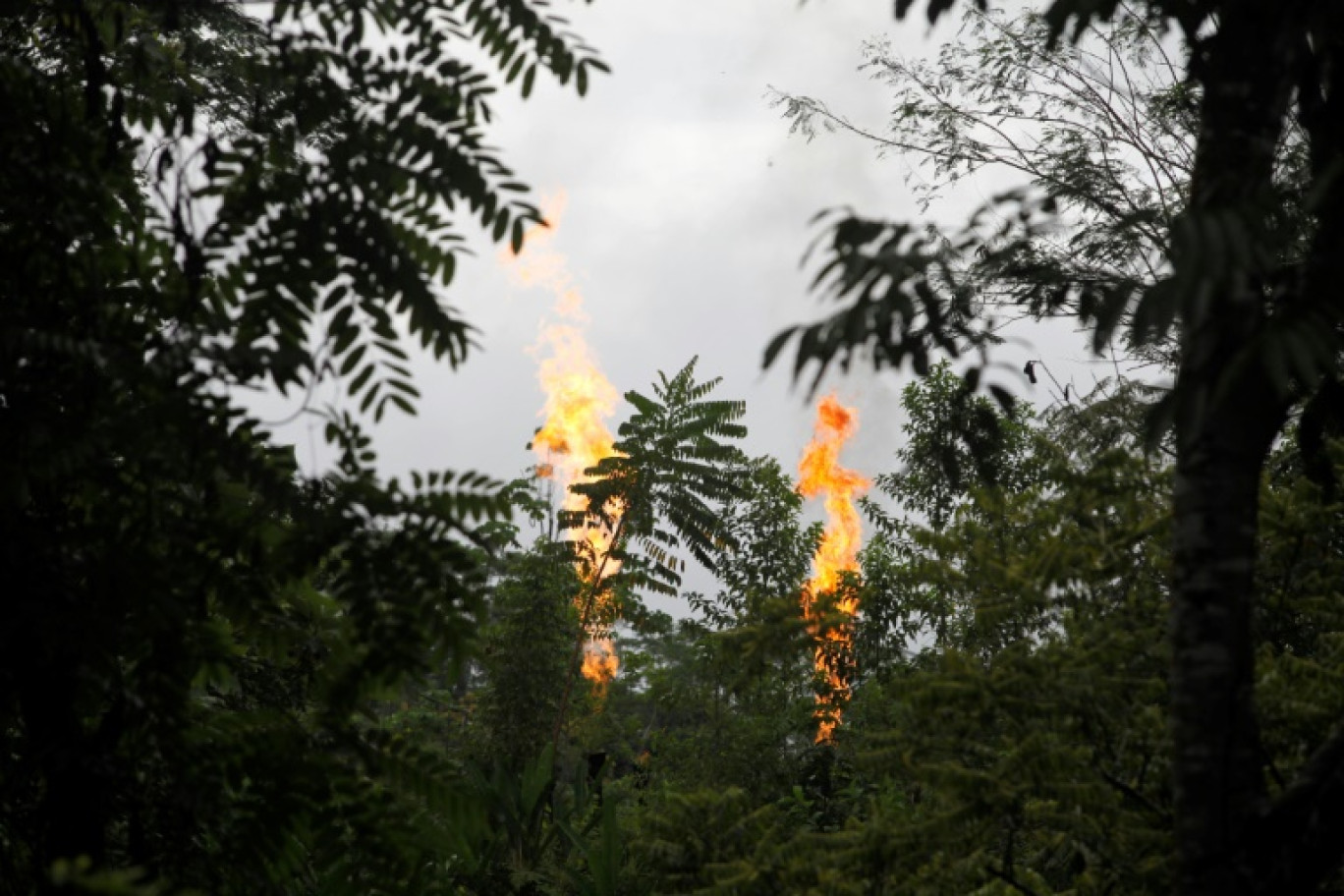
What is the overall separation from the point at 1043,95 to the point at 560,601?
8.50 metres

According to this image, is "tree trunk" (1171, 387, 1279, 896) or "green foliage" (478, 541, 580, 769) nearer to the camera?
"tree trunk" (1171, 387, 1279, 896)

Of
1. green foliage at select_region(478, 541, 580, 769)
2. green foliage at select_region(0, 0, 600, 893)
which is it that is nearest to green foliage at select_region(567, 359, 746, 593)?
green foliage at select_region(478, 541, 580, 769)

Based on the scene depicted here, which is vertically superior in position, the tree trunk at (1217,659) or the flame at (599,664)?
the flame at (599,664)

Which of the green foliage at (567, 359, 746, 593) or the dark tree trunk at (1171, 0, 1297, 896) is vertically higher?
the green foliage at (567, 359, 746, 593)

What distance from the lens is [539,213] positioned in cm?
379

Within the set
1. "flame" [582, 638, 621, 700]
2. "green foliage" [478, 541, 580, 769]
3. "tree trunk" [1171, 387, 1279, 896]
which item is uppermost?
"flame" [582, 638, 621, 700]

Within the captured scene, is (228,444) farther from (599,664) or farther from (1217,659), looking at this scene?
(599,664)

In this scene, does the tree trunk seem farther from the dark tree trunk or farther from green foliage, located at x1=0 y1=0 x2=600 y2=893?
green foliage, located at x1=0 y1=0 x2=600 y2=893

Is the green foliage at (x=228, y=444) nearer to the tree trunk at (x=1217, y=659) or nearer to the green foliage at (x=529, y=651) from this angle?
the tree trunk at (x=1217, y=659)

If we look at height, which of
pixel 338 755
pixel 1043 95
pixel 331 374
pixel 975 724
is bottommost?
pixel 338 755

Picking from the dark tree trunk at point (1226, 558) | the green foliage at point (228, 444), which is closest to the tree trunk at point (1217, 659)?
the dark tree trunk at point (1226, 558)

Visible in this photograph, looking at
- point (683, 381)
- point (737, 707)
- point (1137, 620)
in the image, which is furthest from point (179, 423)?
point (683, 381)

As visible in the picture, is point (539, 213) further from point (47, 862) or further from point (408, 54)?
point (47, 862)

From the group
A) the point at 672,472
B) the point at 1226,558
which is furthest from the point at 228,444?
the point at 672,472
